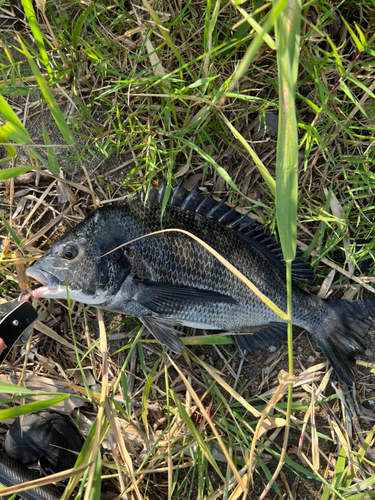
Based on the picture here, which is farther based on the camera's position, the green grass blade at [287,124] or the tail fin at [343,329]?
the tail fin at [343,329]

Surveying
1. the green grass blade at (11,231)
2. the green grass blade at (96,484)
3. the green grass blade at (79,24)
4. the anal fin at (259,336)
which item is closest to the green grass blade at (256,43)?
the green grass blade at (79,24)

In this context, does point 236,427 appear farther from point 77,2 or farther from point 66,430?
point 77,2

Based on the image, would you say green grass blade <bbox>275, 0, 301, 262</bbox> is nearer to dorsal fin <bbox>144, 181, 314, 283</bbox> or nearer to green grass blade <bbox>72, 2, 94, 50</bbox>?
dorsal fin <bbox>144, 181, 314, 283</bbox>

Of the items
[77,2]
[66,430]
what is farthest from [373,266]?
[77,2]

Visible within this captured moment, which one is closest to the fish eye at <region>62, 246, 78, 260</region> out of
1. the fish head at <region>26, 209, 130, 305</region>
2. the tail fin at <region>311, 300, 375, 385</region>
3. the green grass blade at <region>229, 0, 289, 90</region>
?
the fish head at <region>26, 209, 130, 305</region>

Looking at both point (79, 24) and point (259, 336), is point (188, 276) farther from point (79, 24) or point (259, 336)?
point (79, 24)

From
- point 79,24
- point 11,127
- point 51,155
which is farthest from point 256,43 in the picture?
point 79,24

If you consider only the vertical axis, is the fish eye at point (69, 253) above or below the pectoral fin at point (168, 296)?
above

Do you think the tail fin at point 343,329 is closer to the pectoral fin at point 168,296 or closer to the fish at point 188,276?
the fish at point 188,276
